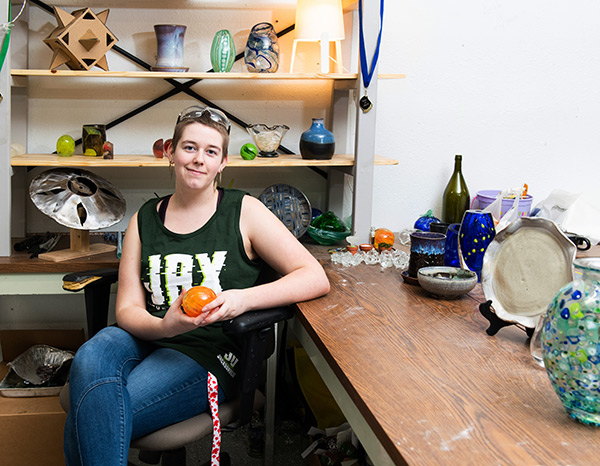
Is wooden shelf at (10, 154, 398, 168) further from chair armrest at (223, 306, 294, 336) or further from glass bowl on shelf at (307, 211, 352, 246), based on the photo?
chair armrest at (223, 306, 294, 336)

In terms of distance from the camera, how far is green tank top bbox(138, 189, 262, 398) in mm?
1902

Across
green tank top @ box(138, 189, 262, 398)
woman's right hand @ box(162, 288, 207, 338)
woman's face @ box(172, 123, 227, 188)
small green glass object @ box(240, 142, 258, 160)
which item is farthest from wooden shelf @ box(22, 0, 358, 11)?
woman's right hand @ box(162, 288, 207, 338)

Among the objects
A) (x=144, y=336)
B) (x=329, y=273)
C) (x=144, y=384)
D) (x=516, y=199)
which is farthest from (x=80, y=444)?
Answer: (x=516, y=199)

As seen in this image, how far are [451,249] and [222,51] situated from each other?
119 cm

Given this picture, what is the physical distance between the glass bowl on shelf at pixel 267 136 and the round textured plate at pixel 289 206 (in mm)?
152

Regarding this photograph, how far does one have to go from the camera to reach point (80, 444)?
1.55m

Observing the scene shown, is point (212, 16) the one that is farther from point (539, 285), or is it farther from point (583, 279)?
point (583, 279)

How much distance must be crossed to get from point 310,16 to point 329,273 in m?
1.09

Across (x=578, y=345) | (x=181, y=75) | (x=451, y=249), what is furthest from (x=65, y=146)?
(x=578, y=345)

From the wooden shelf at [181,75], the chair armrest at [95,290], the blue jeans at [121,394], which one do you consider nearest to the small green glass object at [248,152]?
the wooden shelf at [181,75]

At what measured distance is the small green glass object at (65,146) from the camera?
2641 mm

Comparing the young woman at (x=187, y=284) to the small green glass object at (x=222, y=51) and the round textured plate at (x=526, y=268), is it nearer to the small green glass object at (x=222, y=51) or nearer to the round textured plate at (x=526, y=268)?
the round textured plate at (x=526, y=268)

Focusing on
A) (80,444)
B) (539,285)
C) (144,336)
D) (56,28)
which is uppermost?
(56,28)

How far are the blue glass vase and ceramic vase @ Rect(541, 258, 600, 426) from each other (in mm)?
788
